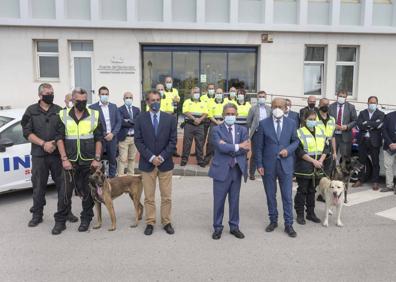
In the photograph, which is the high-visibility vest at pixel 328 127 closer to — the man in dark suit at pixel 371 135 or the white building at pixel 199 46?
the man in dark suit at pixel 371 135

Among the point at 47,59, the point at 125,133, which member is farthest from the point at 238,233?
the point at 47,59

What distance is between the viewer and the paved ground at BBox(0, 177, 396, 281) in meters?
4.22

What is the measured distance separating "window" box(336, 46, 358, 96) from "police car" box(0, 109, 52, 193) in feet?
42.5

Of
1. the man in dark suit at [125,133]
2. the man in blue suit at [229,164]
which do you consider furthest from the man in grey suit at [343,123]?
the man in dark suit at [125,133]

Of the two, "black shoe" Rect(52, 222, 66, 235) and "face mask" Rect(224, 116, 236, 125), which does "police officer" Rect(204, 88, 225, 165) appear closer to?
"face mask" Rect(224, 116, 236, 125)

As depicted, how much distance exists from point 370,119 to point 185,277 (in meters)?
5.81

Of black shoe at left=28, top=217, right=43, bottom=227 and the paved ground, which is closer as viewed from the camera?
the paved ground

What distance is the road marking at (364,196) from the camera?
7.18m

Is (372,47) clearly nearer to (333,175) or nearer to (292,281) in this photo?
(333,175)

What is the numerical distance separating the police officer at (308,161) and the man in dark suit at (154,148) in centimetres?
201

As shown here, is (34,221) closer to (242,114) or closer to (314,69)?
(242,114)

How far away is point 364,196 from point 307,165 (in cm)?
240

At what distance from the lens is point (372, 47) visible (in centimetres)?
1559


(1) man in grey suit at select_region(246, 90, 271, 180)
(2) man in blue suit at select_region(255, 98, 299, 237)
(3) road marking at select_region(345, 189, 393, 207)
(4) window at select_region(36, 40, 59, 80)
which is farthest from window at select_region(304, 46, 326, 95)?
(2) man in blue suit at select_region(255, 98, 299, 237)
